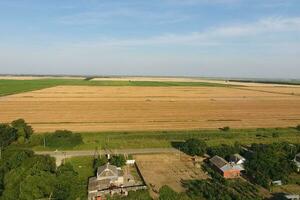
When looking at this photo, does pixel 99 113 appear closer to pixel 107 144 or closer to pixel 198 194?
pixel 107 144

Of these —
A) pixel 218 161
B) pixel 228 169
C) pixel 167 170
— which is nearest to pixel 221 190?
pixel 228 169

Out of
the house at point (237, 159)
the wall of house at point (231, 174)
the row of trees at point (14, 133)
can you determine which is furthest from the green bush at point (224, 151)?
the row of trees at point (14, 133)

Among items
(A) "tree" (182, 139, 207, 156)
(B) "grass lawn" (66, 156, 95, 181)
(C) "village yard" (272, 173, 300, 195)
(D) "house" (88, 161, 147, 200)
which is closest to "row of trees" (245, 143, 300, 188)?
(C) "village yard" (272, 173, 300, 195)

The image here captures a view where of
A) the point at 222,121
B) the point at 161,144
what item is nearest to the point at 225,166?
the point at 161,144

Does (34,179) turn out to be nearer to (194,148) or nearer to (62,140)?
(62,140)

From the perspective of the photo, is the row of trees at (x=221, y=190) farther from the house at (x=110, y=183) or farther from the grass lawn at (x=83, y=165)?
the grass lawn at (x=83, y=165)
